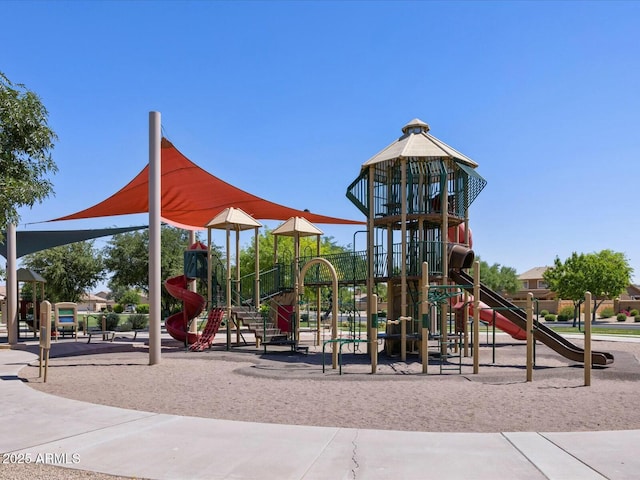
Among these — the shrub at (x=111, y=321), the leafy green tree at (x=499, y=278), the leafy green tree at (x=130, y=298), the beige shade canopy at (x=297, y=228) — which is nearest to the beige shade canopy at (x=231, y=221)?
the beige shade canopy at (x=297, y=228)

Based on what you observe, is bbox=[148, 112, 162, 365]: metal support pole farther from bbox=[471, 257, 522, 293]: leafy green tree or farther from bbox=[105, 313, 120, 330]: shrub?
bbox=[471, 257, 522, 293]: leafy green tree

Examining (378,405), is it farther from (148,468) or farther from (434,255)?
(434,255)

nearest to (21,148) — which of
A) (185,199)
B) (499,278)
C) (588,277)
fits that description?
(185,199)

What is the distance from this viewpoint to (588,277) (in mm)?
48562

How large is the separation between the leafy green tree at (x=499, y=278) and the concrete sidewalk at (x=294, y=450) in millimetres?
69439

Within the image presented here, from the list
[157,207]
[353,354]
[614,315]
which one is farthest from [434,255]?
[614,315]

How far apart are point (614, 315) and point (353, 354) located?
52.1 metres

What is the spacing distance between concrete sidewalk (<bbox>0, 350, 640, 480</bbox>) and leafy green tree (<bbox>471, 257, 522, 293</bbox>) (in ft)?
228

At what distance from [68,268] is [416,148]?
2990 centimetres

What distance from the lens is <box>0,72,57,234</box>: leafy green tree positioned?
32.9 feet

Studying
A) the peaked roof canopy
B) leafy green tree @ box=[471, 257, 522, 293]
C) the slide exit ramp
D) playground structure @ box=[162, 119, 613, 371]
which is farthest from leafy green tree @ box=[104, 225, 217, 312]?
leafy green tree @ box=[471, 257, 522, 293]

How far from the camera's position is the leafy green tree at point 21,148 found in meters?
10.0

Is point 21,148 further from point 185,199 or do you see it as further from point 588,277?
point 588,277

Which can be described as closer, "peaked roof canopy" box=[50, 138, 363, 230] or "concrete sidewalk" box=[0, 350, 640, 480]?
"concrete sidewalk" box=[0, 350, 640, 480]
